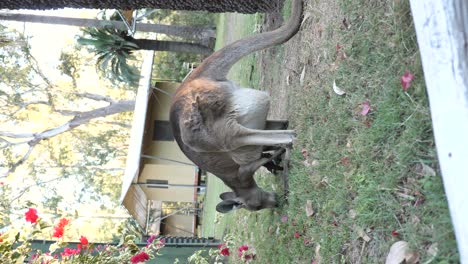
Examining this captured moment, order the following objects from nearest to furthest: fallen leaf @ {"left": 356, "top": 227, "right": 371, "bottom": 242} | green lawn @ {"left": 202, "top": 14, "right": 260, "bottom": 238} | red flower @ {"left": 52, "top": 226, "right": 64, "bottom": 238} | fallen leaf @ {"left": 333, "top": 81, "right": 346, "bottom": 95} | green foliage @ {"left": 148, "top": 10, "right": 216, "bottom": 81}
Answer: fallen leaf @ {"left": 356, "top": 227, "right": 371, "bottom": 242}
fallen leaf @ {"left": 333, "top": 81, "right": 346, "bottom": 95}
red flower @ {"left": 52, "top": 226, "right": 64, "bottom": 238}
green lawn @ {"left": 202, "top": 14, "right": 260, "bottom": 238}
green foliage @ {"left": 148, "top": 10, "right": 216, "bottom": 81}

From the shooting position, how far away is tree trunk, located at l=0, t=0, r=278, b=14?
6926mm

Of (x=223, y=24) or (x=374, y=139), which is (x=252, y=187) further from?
(x=223, y=24)

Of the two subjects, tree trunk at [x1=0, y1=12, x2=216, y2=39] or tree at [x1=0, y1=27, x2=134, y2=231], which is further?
tree at [x1=0, y1=27, x2=134, y2=231]

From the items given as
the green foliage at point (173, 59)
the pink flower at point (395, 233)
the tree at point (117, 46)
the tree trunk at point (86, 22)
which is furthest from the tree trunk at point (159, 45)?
the pink flower at point (395, 233)

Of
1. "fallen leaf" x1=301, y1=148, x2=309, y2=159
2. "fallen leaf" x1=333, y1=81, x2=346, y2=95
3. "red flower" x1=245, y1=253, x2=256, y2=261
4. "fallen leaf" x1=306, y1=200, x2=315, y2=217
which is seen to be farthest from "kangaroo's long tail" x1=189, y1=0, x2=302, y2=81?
"red flower" x1=245, y1=253, x2=256, y2=261

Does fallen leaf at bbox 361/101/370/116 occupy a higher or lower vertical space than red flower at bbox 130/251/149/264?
higher

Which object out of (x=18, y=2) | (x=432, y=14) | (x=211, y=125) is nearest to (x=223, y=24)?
(x=18, y=2)

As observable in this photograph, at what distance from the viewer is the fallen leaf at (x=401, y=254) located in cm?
287

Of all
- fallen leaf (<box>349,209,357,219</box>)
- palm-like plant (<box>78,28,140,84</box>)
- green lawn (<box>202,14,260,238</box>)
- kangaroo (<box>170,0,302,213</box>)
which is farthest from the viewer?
palm-like plant (<box>78,28,140,84</box>)

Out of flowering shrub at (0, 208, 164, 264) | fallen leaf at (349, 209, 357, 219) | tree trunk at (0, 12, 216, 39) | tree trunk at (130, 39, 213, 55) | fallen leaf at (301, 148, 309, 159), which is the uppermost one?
tree trunk at (0, 12, 216, 39)

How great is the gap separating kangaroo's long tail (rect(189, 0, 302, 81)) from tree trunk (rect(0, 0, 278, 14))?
2242 mm

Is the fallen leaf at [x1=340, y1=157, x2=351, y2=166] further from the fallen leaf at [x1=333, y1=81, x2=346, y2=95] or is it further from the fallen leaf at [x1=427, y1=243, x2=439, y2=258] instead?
the fallen leaf at [x1=427, y1=243, x2=439, y2=258]

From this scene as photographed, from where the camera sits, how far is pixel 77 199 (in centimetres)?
3388

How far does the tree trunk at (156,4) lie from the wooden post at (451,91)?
5.71 m
